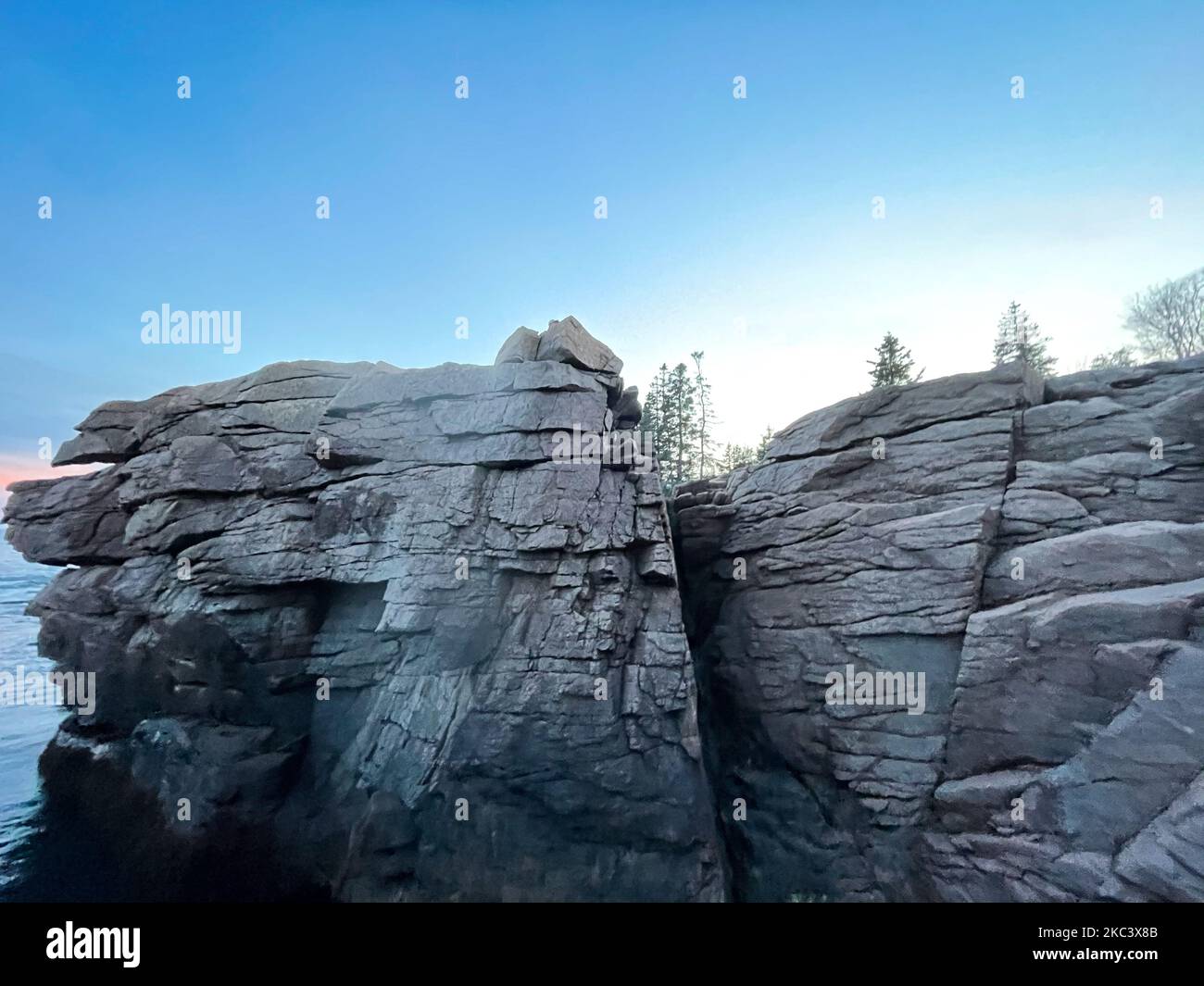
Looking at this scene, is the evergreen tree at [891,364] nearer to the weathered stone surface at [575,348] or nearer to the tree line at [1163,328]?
the tree line at [1163,328]

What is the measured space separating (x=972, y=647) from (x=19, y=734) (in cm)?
3056

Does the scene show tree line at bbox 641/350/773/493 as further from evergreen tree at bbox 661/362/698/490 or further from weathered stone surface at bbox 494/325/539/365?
weathered stone surface at bbox 494/325/539/365

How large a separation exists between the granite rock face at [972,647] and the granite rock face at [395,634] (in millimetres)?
3358

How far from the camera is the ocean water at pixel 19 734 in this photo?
45.8ft

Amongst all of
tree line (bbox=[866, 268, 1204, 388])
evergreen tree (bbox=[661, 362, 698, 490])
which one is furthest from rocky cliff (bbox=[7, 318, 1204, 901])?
evergreen tree (bbox=[661, 362, 698, 490])

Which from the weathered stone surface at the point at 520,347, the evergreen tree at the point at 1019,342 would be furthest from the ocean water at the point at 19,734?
the evergreen tree at the point at 1019,342

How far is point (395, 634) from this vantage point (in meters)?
14.1

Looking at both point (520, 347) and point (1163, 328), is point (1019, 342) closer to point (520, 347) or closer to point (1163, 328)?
point (1163, 328)

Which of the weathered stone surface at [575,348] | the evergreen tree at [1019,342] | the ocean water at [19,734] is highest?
the evergreen tree at [1019,342]

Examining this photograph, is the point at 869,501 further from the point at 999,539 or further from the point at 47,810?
the point at 47,810

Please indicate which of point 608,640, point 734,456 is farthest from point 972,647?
point 734,456
